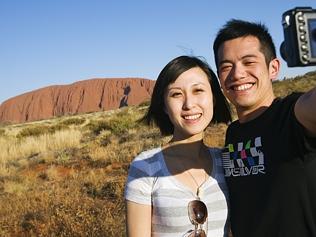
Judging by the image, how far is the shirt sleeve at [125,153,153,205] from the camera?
6.58 ft

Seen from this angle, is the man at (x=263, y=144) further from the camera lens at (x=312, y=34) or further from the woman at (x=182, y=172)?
the camera lens at (x=312, y=34)

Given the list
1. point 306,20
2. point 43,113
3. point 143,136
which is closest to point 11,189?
point 143,136

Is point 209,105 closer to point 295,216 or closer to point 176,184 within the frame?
point 176,184

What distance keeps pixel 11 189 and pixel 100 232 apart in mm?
4518

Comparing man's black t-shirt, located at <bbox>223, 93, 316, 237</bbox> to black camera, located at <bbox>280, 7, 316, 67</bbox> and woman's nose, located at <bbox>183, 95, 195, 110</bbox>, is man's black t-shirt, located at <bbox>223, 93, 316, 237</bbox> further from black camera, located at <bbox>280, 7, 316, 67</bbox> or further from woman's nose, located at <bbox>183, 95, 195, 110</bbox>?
black camera, located at <bbox>280, 7, 316, 67</bbox>

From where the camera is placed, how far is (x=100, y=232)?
5.15 metres

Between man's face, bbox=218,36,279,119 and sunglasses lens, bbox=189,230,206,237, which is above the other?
man's face, bbox=218,36,279,119

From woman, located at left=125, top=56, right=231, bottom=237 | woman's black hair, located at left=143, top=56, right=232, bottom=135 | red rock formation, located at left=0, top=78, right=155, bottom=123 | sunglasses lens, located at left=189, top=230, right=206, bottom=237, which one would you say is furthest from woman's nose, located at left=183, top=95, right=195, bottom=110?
red rock formation, located at left=0, top=78, right=155, bottom=123

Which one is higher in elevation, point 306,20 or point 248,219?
point 306,20

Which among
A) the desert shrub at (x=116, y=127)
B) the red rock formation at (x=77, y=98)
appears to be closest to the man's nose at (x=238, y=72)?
the desert shrub at (x=116, y=127)

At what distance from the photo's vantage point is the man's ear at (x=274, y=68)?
2.34 meters

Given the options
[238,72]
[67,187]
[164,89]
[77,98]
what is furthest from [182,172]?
[77,98]

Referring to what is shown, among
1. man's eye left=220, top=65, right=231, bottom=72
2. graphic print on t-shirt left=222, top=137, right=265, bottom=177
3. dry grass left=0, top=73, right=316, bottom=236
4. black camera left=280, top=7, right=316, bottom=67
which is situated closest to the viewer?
black camera left=280, top=7, right=316, bottom=67

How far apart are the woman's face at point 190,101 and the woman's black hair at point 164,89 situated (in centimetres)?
3
